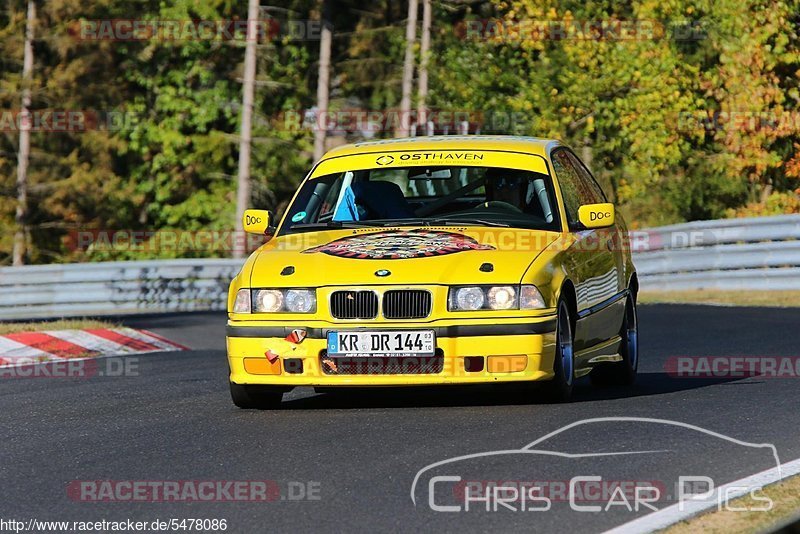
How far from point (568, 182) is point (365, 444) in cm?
340

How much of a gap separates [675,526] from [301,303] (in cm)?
367

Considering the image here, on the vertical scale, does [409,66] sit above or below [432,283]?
below

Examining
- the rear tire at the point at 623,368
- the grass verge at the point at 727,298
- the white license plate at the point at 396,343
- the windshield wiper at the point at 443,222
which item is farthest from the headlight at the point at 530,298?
the grass verge at the point at 727,298

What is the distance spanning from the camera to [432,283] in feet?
28.0

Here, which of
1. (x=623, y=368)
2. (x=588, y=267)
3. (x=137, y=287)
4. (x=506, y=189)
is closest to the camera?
(x=588, y=267)

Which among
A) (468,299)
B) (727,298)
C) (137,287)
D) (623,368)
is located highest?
(468,299)

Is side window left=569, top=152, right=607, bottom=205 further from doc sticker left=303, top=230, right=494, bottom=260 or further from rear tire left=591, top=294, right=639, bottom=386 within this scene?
doc sticker left=303, top=230, right=494, bottom=260

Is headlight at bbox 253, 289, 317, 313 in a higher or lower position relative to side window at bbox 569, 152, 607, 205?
lower

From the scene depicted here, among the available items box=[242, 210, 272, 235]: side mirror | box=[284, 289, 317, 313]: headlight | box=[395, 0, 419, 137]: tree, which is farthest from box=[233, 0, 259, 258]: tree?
box=[284, 289, 317, 313]: headlight

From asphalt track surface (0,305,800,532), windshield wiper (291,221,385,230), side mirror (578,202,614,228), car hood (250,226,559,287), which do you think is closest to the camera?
asphalt track surface (0,305,800,532)

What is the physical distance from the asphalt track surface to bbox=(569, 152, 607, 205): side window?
4.13 ft

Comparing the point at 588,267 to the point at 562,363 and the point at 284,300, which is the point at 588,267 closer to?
the point at 562,363

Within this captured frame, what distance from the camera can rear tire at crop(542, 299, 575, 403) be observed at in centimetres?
868

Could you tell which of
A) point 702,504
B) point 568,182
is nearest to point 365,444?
point 702,504
